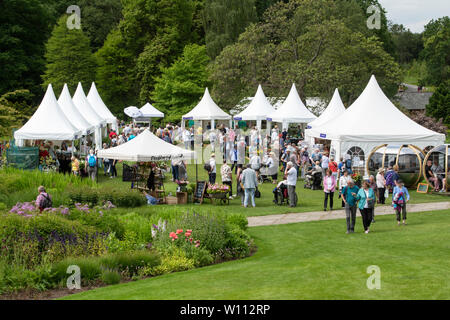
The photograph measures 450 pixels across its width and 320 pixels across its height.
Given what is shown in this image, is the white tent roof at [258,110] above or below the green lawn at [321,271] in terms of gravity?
above

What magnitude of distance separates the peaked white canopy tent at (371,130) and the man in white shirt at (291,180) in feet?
19.8

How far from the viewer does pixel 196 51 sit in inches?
1988

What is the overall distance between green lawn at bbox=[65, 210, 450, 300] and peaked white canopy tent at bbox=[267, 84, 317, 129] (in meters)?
19.3

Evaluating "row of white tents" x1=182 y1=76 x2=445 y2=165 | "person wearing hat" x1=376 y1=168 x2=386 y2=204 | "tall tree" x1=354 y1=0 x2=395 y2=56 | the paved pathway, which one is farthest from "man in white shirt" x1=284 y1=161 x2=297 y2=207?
"tall tree" x1=354 y1=0 x2=395 y2=56

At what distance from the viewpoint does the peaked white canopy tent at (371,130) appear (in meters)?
24.9

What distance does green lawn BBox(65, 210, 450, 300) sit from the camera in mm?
9039

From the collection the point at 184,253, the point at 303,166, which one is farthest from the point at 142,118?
the point at 184,253

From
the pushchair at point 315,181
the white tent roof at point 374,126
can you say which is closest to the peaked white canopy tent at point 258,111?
the white tent roof at point 374,126

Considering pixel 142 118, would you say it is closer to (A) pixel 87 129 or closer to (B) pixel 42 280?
(A) pixel 87 129

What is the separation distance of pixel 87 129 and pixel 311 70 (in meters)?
17.2

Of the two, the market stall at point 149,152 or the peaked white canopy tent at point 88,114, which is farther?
the peaked white canopy tent at point 88,114

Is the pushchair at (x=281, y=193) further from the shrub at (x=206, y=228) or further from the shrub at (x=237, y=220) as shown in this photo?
the shrub at (x=206, y=228)

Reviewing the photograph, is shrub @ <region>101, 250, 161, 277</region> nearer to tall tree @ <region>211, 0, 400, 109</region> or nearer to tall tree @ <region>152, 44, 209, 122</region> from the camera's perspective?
tall tree @ <region>211, 0, 400, 109</region>

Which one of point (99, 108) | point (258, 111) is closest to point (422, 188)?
point (258, 111)
